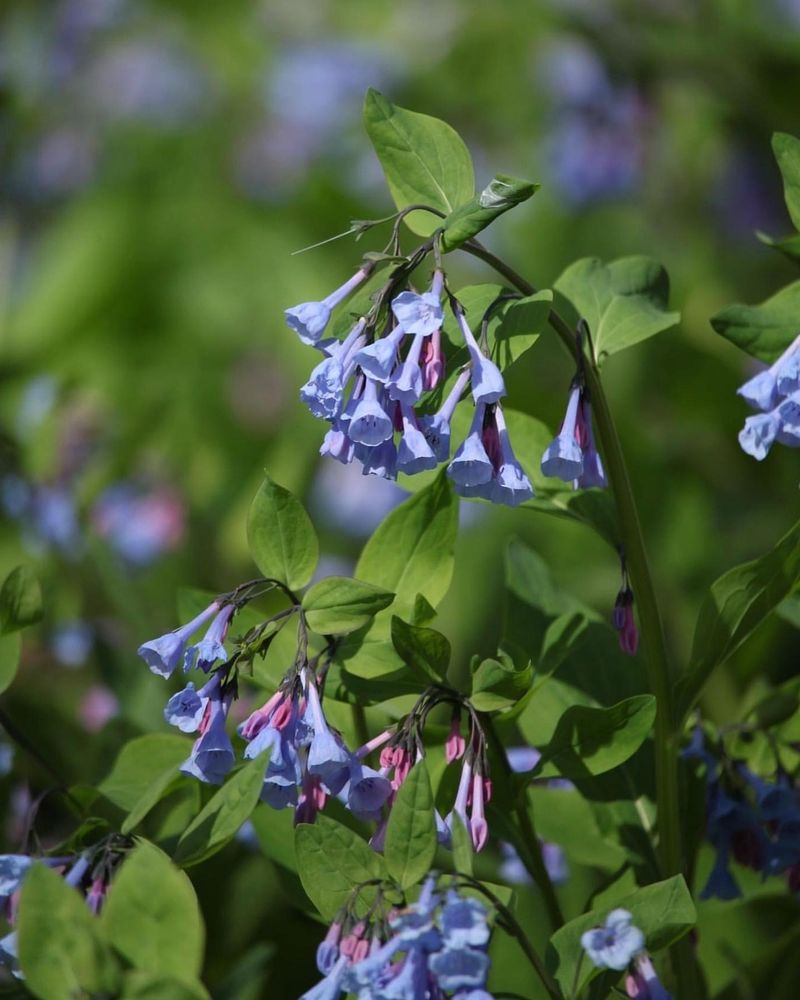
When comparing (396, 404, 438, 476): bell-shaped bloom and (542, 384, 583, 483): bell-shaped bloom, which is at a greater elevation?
(396, 404, 438, 476): bell-shaped bloom

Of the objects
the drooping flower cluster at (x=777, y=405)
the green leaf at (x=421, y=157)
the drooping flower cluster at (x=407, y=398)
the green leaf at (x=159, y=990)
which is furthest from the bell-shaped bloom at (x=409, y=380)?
the green leaf at (x=159, y=990)

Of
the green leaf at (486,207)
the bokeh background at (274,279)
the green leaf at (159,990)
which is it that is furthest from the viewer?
the bokeh background at (274,279)

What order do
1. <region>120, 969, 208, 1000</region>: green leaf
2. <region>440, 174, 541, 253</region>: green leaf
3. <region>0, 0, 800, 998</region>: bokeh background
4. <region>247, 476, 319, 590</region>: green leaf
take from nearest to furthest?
<region>120, 969, 208, 1000</region>: green leaf
<region>440, 174, 541, 253</region>: green leaf
<region>247, 476, 319, 590</region>: green leaf
<region>0, 0, 800, 998</region>: bokeh background

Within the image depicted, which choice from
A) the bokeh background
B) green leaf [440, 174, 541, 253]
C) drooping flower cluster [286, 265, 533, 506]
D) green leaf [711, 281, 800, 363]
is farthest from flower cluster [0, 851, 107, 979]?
green leaf [711, 281, 800, 363]

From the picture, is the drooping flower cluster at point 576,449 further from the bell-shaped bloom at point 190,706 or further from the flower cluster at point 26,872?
the flower cluster at point 26,872

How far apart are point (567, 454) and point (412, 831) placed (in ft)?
0.75

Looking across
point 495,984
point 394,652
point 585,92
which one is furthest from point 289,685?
point 585,92

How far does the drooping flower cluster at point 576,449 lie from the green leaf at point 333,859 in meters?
0.23

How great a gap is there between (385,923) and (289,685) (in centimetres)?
15

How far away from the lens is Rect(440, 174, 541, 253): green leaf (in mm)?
633

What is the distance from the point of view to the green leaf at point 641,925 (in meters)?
Answer: 0.63

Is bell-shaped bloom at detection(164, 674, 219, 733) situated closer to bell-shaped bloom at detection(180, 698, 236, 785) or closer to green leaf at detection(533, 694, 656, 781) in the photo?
bell-shaped bloom at detection(180, 698, 236, 785)

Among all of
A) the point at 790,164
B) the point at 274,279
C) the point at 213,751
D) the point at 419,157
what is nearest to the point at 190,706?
the point at 213,751

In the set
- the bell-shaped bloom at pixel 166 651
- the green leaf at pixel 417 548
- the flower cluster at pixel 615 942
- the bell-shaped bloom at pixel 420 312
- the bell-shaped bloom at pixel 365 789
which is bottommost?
the flower cluster at pixel 615 942
